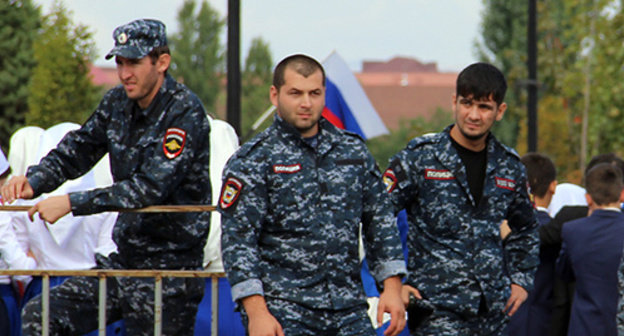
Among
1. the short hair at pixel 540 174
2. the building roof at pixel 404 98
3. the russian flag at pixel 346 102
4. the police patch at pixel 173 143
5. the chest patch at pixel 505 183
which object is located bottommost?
the short hair at pixel 540 174

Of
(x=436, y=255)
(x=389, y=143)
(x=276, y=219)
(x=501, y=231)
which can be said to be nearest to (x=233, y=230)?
(x=276, y=219)

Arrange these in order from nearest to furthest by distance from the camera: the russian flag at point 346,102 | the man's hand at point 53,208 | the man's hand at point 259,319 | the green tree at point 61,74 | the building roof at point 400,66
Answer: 1. the man's hand at point 259,319
2. the man's hand at point 53,208
3. the russian flag at point 346,102
4. the green tree at point 61,74
5. the building roof at point 400,66

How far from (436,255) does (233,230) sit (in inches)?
48.0

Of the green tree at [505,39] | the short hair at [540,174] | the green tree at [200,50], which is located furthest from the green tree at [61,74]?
the green tree at [200,50]

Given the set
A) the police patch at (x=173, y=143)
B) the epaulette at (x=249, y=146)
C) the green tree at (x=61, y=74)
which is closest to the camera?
the epaulette at (x=249, y=146)

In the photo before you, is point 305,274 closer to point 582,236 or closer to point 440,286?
point 440,286

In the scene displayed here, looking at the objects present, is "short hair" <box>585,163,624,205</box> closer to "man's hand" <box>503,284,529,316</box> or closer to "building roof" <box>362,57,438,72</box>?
"man's hand" <box>503,284,529,316</box>

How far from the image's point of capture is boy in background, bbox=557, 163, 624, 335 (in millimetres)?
7145

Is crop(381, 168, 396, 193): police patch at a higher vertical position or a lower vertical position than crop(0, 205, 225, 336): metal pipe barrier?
higher

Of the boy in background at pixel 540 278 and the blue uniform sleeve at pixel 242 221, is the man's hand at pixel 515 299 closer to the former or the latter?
the blue uniform sleeve at pixel 242 221

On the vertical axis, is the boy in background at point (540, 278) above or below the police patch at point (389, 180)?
below

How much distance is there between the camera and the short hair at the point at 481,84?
480cm

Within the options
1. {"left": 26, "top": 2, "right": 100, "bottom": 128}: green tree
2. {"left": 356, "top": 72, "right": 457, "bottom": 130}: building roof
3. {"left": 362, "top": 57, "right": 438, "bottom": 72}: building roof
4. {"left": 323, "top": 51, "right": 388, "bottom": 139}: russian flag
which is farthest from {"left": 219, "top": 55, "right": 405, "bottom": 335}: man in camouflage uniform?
{"left": 362, "top": 57, "right": 438, "bottom": 72}: building roof

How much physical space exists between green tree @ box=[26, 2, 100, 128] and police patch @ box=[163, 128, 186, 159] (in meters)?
12.8
